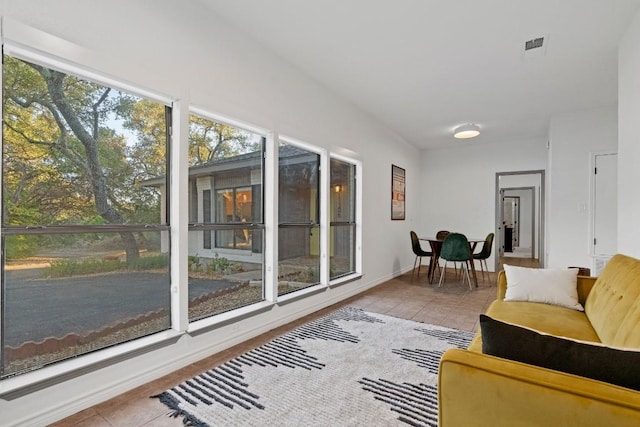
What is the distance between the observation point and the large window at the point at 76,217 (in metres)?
1.64

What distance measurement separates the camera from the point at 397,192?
5.96 meters

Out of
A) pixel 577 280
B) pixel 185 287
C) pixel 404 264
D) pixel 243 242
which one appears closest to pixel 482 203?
pixel 404 264

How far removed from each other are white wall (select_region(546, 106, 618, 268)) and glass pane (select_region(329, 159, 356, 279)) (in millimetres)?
2913

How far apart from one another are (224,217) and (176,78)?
1.12 metres

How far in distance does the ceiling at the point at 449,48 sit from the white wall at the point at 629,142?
216mm

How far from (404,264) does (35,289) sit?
565 cm

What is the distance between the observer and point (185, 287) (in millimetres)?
2311

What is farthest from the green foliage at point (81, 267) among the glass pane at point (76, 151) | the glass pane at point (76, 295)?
the glass pane at point (76, 151)

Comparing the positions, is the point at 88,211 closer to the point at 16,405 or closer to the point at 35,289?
the point at 35,289

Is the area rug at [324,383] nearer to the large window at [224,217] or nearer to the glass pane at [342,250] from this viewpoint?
the large window at [224,217]

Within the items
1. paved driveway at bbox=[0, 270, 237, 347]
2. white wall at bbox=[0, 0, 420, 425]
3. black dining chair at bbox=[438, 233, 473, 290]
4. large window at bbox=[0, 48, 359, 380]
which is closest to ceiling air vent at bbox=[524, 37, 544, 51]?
white wall at bbox=[0, 0, 420, 425]

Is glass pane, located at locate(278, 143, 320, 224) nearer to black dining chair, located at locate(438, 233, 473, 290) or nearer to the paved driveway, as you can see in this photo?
the paved driveway

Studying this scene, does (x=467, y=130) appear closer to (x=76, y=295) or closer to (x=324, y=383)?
(x=324, y=383)

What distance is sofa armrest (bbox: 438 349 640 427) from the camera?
755 mm
